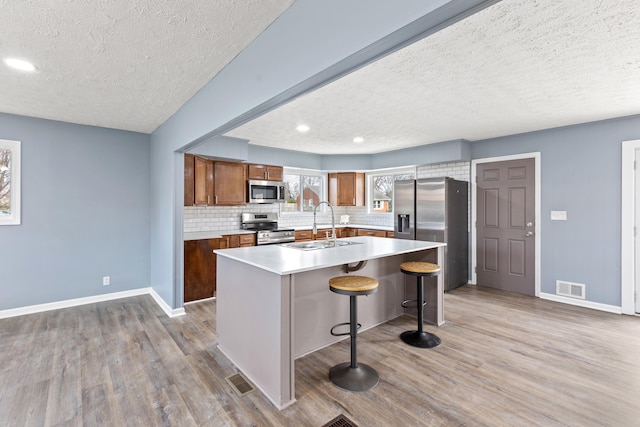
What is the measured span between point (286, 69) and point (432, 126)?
9.81ft

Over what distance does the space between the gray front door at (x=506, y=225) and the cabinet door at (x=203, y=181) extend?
4.41 metres

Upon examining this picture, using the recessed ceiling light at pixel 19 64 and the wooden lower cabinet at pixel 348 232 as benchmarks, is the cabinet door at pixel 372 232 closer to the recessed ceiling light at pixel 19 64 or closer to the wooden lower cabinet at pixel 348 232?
the wooden lower cabinet at pixel 348 232

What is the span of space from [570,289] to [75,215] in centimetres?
688

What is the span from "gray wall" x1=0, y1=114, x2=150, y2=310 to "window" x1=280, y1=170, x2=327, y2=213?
259 cm

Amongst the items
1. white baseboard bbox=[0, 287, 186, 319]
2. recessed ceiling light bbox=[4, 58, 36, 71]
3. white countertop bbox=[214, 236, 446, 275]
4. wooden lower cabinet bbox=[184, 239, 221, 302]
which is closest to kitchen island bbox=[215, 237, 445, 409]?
white countertop bbox=[214, 236, 446, 275]

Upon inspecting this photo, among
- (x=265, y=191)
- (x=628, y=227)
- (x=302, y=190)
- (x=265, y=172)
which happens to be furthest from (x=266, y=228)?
(x=628, y=227)

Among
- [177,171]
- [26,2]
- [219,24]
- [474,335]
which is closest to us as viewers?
[26,2]

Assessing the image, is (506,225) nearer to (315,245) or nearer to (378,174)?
(378,174)

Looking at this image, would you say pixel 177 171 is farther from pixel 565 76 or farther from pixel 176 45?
pixel 565 76

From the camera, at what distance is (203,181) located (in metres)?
4.58

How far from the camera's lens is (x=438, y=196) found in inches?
186

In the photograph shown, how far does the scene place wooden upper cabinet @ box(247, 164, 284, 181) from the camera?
5328 millimetres

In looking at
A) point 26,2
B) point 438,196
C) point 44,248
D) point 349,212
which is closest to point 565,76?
point 438,196

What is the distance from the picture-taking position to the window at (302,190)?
6.31m
